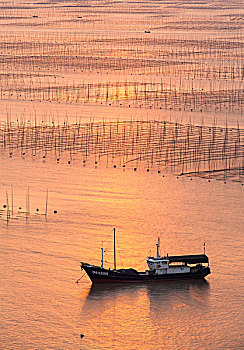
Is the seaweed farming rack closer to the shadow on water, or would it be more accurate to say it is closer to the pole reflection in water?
the shadow on water

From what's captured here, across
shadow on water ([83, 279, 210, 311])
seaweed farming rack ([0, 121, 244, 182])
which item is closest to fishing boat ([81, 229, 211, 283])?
shadow on water ([83, 279, 210, 311])

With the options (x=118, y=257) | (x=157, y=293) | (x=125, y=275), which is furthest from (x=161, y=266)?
(x=118, y=257)

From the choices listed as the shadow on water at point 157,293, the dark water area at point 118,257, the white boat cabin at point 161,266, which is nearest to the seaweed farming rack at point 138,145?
the dark water area at point 118,257

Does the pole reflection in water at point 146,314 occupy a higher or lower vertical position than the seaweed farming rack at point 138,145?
lower

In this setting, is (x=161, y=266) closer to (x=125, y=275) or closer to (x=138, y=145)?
(x=125, y=275)

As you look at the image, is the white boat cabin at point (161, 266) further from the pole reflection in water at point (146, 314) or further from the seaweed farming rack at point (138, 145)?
the seaweed farming rack at point (138, 145)

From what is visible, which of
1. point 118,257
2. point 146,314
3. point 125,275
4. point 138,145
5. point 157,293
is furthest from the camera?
point 138,145

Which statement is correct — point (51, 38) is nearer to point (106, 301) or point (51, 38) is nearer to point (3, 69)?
point (3, 69)
